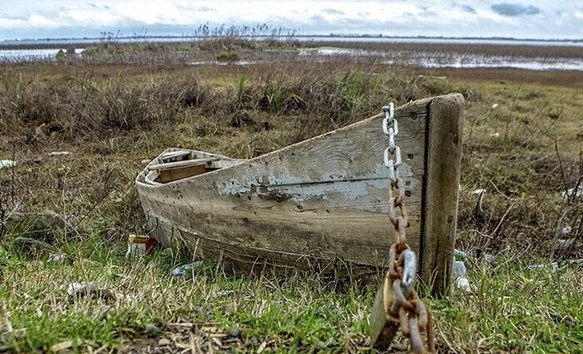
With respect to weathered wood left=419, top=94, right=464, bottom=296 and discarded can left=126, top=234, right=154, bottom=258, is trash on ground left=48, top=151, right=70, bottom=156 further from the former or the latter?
weathered wood left=419, top=94, right=464, bottom=296

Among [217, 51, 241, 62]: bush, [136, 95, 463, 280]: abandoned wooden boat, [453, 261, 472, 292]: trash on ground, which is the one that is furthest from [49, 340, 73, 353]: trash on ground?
[217, 51, 241, 62]: bush

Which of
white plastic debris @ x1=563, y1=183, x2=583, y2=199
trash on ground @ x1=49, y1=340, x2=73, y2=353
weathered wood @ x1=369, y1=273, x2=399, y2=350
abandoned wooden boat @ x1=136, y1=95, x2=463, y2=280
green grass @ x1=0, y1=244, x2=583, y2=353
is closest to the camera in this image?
weathered wood @ x1=369, y1=273, x2=399, y2=350

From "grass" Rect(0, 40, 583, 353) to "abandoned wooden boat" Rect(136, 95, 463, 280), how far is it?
176 mm

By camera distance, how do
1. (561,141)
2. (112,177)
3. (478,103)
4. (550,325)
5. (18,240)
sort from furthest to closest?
1. (478,103)
2. (561,141)
3. (112,177)
4. (18,240)
5. (550,325)

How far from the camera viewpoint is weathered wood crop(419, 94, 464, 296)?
3.12 m

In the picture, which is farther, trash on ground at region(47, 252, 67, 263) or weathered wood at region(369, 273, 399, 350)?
trash on ground at region(47, 252, 67, 263)

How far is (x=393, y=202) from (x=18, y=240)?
3994 mm

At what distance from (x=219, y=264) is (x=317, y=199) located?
869 mm

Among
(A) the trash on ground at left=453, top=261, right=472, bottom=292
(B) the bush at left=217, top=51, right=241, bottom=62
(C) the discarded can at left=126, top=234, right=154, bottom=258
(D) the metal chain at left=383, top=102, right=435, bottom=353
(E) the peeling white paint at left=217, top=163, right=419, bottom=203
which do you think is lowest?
(C) the discarded can at left=126, top=234, right=154, bottom=258

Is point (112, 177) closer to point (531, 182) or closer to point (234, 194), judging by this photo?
point (234, 194)

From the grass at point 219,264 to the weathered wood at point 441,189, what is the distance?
0.18 meters

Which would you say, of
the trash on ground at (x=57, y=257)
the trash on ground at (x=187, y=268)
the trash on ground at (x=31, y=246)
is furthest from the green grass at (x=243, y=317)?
the trash on ground at (x=31, y=246)

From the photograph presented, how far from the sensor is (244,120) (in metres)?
10.3

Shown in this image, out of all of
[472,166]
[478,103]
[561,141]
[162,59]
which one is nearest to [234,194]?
[472,166]
